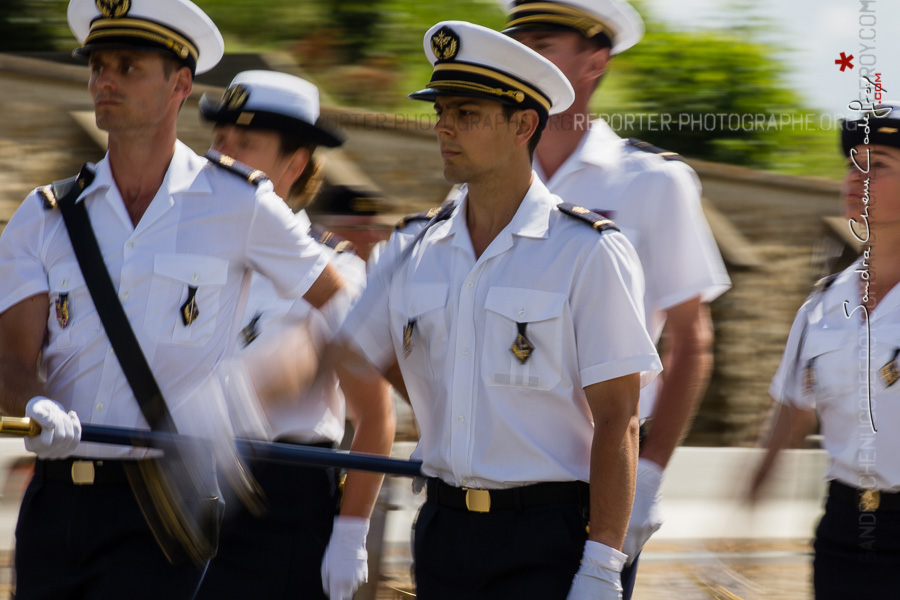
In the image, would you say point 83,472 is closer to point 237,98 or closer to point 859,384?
point 237,98

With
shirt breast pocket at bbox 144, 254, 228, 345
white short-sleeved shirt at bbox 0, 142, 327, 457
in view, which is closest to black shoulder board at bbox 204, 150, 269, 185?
white short-sleeved shirt at bbox 0, 142, 327, 457

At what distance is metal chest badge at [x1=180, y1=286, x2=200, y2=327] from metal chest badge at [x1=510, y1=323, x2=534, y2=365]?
0.82 meters

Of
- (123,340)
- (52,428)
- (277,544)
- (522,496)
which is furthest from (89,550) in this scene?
(522,496)

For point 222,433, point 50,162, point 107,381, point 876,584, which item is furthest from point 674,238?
point 50,162

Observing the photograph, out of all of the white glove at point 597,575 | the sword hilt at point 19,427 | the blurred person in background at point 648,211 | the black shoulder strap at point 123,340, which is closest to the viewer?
the white glove at point 597,575

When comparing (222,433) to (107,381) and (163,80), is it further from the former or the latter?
(163,80)

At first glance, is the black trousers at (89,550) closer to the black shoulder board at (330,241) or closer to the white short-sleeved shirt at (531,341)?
the white short-sleeved shirt at (531,341)

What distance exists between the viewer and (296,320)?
3.61 m

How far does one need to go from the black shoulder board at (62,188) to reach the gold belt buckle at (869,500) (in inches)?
90.6

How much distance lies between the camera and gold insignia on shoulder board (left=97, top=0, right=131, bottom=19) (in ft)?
10.7

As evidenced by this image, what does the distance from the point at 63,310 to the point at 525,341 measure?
1.15 m

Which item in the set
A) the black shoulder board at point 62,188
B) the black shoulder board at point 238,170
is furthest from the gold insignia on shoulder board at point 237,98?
the black shoulder board at point 62,188

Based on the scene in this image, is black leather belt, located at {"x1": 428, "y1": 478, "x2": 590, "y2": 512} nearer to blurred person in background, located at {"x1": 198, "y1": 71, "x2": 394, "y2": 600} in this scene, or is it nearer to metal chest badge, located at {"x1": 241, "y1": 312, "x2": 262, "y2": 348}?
blurred person in background, located at {"x1": 198, "y1": 71, "x2": 394, "y2": 600}

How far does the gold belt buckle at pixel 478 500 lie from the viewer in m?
2.88
